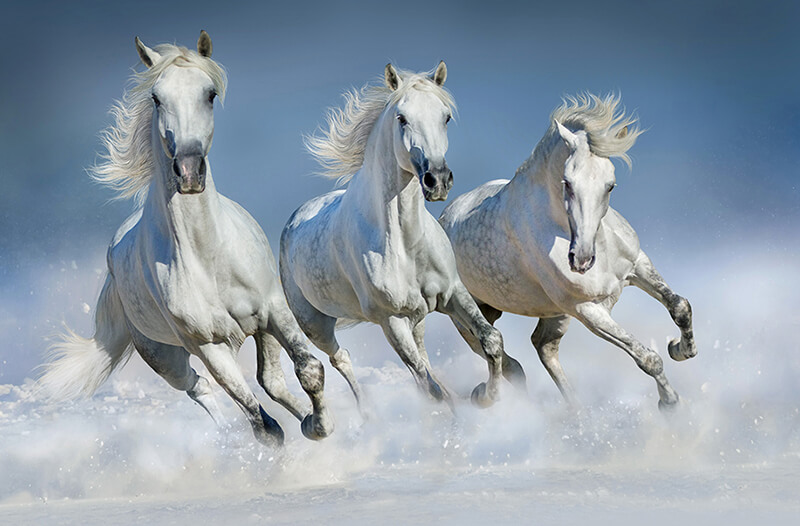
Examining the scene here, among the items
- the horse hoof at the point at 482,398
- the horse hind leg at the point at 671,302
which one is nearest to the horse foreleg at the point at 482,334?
the horse hoof at the point at 482,398

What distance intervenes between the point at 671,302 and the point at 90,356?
13.7 ft

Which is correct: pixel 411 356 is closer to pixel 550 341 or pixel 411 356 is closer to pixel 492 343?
pixel 492 343

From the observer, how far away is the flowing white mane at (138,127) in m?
6.10

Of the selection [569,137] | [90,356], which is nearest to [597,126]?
[569,137]

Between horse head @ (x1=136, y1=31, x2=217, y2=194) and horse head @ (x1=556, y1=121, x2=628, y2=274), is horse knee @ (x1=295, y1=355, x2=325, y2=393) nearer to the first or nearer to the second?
horse head @ (x1=136, y1=31, x2=217, y2=194)

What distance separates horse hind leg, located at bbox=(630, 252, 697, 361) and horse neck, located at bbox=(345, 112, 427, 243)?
1.83m

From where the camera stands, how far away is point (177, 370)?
299 inches

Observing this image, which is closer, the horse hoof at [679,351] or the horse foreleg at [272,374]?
the horse foreleg at [272,374]

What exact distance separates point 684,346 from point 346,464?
2536mm

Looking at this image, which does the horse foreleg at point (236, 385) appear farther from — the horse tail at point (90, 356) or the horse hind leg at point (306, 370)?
the horse tail at point (90, 356)

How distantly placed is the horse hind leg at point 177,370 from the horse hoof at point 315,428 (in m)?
1.44

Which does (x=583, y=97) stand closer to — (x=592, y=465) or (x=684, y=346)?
(x=684, y=346)

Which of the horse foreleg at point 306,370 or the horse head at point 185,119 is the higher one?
the horse head at point 185,119

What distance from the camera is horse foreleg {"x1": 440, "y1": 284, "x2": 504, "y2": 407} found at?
21.8 feet
